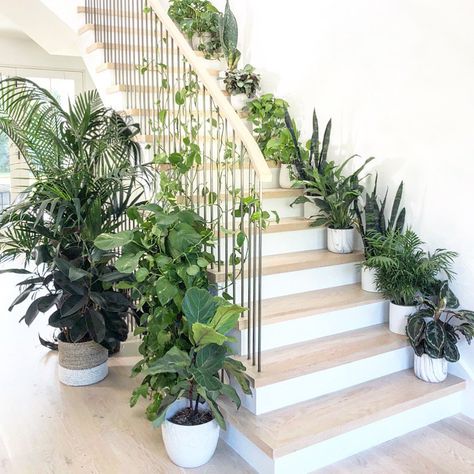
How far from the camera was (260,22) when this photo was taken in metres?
4.29

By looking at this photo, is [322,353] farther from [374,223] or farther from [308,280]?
[374,223]

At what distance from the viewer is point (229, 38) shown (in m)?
4.35

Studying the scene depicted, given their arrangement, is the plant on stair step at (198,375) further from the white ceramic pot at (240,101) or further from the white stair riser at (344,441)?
the white ceramic pot at (240,101)

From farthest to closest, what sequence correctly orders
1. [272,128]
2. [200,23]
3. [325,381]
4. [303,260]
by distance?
[200,23]
[272,128]
[303,260]
[325,381]

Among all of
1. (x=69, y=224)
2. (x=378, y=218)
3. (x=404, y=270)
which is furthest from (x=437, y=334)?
(x=69, y=224)

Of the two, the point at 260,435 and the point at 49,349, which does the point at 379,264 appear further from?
the point at 49,349

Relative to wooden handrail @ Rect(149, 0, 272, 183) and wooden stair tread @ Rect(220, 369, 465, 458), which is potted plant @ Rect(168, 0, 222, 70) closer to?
wooden handrail @ Rect(149, 0, 272, 183)

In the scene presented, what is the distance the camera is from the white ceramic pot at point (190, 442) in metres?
2.13

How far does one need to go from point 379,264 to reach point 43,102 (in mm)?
2154

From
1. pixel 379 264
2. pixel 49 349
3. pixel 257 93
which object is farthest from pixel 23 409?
pixel 257 93

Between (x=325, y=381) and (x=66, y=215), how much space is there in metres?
1.66

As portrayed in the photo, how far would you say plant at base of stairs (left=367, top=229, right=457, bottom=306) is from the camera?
2.69 meters

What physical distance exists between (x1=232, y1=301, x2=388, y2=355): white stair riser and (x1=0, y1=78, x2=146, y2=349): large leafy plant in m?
0.82

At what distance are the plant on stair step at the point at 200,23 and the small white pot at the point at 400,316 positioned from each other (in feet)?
9.48
